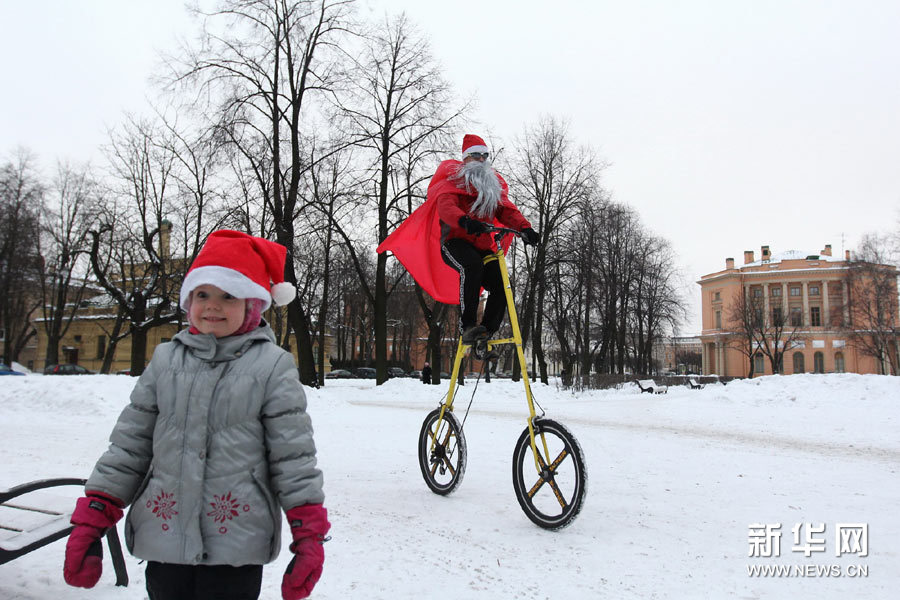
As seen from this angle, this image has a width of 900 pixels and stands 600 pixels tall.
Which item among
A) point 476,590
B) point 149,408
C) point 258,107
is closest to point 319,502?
point 149,408

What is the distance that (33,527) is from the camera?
2771mm

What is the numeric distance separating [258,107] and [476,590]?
22138 millimetres

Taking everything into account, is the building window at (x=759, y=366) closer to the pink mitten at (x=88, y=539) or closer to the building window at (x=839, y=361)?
the building window at (x=839, y=361)

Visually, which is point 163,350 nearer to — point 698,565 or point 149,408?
point 149,408

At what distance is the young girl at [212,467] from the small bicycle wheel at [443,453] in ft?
10.2

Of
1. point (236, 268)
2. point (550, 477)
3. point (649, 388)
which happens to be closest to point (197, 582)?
point (236, 268)

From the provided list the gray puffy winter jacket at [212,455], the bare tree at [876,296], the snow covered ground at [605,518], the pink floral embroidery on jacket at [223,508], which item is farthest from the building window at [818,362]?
the pink floral embroidery on jacket at [223,508]

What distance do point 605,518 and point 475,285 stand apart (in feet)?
6.43

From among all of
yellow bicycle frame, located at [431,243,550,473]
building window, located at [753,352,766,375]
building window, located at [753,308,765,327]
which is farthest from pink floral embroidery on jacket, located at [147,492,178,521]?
building window, located at [753,352,766,375]

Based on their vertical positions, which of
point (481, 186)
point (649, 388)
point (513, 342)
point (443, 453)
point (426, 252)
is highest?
point (481, 186)

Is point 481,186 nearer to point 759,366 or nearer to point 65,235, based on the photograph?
point 65,235

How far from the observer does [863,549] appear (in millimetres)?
3488

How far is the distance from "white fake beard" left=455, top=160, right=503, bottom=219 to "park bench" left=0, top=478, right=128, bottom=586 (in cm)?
327

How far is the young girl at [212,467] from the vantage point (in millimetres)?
1849
